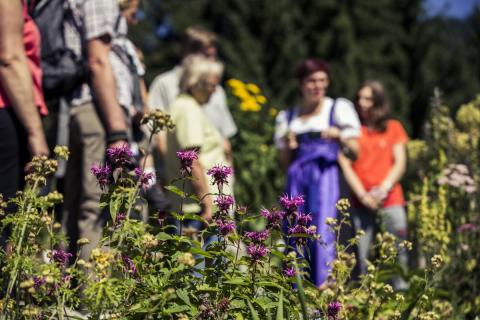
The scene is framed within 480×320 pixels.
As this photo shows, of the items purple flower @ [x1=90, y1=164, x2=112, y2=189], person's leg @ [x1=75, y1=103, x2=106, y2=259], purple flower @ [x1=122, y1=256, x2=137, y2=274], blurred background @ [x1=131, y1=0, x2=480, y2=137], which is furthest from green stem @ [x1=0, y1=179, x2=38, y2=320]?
blurred background @ [x1=131, y1=0, x2=480, y2=137]

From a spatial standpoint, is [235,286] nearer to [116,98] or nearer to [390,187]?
[116,98]

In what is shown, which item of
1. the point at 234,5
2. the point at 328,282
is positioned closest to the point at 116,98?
the point at 328,282

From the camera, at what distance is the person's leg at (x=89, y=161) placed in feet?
11.0

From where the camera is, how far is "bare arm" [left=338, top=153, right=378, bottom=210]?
16.2ft

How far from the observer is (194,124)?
13.6 ft

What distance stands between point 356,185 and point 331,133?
534 millimetres

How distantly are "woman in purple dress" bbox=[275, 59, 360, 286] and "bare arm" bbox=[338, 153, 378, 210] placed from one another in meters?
0.11

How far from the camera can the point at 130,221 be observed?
1.69m

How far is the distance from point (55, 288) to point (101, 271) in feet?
0.64

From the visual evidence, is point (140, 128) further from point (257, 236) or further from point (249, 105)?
point (249, 105)

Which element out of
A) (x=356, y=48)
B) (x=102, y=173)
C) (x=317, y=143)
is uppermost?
(x=356, y=48)

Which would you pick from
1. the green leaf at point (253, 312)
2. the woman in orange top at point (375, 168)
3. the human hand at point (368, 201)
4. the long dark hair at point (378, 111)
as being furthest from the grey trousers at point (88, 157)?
the long dark hair at point (378, 111)

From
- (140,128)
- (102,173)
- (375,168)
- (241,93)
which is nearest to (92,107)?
(140,128)

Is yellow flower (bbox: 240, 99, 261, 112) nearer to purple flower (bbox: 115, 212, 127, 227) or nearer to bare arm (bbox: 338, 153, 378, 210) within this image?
bare arm (bbox: 338, 153, 378, 210)
